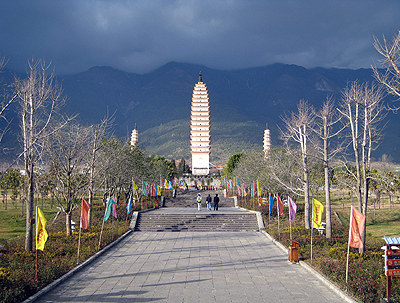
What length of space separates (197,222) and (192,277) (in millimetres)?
13335

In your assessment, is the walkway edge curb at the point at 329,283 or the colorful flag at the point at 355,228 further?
the colorful flag at the point at 355,228

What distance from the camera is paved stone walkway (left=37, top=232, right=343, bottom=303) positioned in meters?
9.58

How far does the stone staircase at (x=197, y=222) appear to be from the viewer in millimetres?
23609

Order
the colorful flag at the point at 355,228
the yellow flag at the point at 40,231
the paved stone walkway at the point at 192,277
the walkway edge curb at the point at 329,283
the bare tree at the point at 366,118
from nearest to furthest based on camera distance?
1. the walkway edge curb at the point at 329,283
2. the paved stone walkway at the point at 192,277
3. the colorful flag at the point at 355,228
4. the yellow flag at the point at 40,231
5. the bare tree at the point at 366,118

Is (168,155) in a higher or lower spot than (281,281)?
higher

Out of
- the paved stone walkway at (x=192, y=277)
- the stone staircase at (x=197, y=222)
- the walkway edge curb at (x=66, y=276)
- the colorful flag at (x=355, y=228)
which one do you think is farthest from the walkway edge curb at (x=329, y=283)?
the stone staircase at (x=197, y=222)

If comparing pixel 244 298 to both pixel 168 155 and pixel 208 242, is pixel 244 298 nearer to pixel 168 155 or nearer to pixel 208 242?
pixel 208 242

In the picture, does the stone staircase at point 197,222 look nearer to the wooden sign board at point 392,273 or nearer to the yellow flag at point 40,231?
the yellow flag at point 40,231

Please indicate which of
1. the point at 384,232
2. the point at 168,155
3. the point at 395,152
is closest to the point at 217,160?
the point at 168,155

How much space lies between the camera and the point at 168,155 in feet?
624

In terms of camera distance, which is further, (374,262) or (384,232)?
(384,232)

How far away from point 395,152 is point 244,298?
219m

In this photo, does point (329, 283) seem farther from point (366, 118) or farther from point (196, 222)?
point (196, 222)

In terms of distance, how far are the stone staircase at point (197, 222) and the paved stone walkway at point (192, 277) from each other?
5869mm
